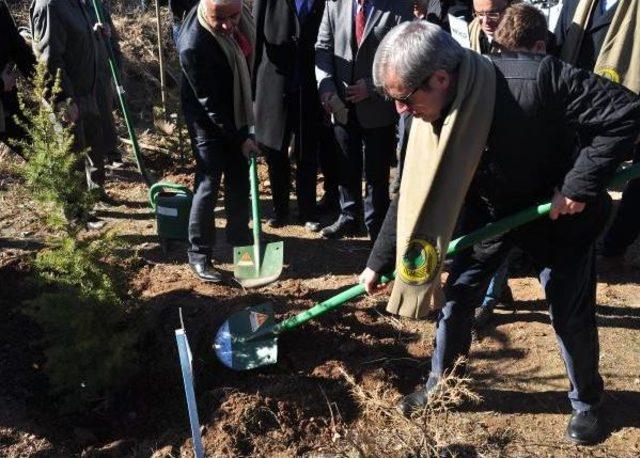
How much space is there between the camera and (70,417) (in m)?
3.72

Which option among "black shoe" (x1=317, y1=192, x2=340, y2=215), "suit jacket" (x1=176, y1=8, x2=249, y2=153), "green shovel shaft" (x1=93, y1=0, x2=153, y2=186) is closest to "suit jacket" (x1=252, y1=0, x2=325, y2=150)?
"suit jacket" (x1=176, y1=8, x2=249, y2=153)

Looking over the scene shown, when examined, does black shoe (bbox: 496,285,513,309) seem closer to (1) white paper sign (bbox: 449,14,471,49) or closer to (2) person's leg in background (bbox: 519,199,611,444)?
(2) person's leg in background (bbox: 519,199,611,444)

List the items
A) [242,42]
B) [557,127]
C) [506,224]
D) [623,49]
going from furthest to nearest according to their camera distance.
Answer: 1. [242,42]
2. [623,49]
3. [506,224]
4. [557,127]

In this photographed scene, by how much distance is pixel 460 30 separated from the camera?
14.1 feet

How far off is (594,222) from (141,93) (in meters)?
7.70

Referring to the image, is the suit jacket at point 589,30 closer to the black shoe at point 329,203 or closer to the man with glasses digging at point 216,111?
the man with glasses digging at point 216,111

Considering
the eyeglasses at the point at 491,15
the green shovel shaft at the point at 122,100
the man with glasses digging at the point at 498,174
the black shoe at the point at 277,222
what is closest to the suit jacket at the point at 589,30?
the eyeglasses at the point at 491,15

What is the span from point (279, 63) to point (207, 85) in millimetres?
958

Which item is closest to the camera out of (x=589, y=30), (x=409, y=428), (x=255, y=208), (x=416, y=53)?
(x=416, y=53)

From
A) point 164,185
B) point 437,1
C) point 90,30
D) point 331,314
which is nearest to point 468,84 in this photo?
point 331,314

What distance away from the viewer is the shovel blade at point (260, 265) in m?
4.50

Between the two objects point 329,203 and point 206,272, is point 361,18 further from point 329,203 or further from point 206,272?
point 206,272

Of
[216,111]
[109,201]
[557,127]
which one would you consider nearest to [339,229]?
[216,111]

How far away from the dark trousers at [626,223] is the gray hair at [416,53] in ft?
8.88
